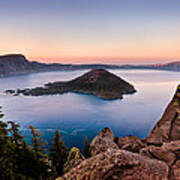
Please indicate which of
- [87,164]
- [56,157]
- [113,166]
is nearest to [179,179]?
[113,166]

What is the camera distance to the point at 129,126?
56.8 meters

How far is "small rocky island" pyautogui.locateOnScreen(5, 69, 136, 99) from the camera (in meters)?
128

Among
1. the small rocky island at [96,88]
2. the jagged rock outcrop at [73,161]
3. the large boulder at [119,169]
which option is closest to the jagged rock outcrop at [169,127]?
the jagged rock outcrop at [73,161]

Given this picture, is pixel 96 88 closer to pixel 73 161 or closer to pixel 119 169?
pixel 73 161

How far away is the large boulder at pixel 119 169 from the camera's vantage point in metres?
4.79

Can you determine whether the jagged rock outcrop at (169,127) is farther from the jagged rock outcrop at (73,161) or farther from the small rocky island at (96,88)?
the small rocky island at (96,88)

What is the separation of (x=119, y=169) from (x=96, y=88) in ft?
452

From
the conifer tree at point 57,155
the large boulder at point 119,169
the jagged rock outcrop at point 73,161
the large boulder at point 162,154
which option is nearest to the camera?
the large boulder at point 119,169

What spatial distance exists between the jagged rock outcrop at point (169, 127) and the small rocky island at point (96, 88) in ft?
307

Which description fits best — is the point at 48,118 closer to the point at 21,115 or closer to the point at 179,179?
the point at 21,115

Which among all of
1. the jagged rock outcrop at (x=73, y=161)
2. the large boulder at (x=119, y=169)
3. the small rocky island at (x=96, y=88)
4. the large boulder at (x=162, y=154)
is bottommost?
the small rocky island at (x=96, y=88)

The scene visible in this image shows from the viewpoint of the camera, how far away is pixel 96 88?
5605 inches

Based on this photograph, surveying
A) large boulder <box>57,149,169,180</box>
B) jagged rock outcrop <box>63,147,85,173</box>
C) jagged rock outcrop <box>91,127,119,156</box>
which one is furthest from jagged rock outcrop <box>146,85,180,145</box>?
large boulder <box>57,149,169,180</box>

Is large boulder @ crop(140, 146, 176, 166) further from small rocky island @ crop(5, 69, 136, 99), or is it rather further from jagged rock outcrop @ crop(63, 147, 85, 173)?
small rocky island @ crop(5, 69, 136, 99)
